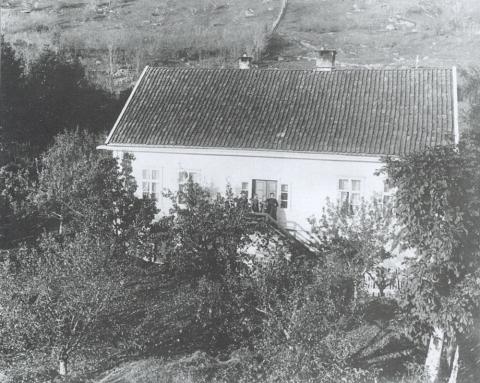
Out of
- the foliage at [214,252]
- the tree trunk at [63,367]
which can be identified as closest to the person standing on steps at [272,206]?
the foliage at [214,252]

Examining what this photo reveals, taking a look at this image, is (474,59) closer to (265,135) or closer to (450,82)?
(450,82)

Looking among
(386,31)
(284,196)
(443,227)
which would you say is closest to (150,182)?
(284,196)

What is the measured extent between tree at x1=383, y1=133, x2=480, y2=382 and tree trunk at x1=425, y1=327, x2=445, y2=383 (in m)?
0.58

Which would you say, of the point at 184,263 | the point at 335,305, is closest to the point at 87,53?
the point at 184,263

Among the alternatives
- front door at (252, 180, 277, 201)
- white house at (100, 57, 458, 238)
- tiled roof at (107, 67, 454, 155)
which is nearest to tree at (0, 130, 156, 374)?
white house at (100, 57, 458, 238)

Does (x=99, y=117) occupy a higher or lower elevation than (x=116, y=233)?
higher

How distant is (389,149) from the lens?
57.1 ft

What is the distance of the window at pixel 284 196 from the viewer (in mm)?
18656

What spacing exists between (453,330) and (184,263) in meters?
5.68

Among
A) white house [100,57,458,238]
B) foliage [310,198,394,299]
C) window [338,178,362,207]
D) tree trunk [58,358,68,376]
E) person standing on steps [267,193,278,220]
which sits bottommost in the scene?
tree trunk [58,358,68,376]

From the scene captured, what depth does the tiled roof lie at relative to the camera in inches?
709

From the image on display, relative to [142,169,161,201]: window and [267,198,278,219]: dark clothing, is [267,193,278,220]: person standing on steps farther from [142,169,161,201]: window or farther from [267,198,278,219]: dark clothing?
[142,169,161,201]: window

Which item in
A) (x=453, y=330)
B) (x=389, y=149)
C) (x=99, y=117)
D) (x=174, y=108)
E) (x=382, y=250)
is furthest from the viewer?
(x=99, y=117)

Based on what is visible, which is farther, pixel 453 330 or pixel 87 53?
A: pixel 87 53
